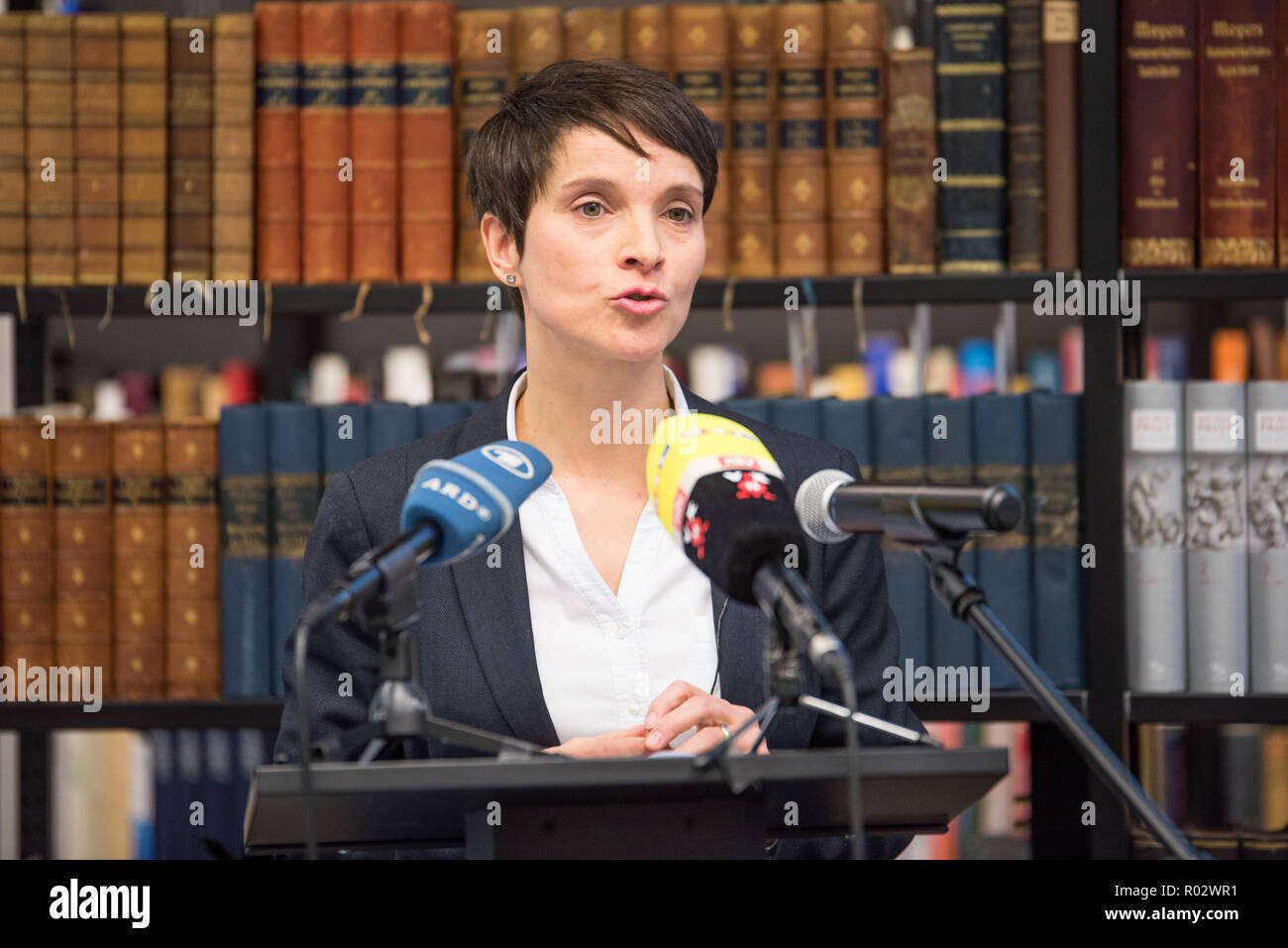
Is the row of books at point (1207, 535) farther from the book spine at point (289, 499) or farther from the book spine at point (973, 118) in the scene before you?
the book spine at point (289, 499)

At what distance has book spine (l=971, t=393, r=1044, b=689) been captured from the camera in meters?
2.07

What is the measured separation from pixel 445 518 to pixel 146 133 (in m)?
1.49

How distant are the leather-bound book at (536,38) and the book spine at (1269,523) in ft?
3.82

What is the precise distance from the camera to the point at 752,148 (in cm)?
212

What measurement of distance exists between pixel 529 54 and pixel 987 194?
28.9 inches

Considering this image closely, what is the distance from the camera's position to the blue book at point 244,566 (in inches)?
82.6

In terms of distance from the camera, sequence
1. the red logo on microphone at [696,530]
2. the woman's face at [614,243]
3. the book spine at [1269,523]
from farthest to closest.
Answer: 1. the book spine at [1269,523]
2. the woman's face at [614,243]
3. the red logo on microphone at [696,530]

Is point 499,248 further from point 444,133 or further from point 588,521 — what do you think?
point 444,133

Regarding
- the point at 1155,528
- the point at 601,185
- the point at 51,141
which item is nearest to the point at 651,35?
the point at 601,185

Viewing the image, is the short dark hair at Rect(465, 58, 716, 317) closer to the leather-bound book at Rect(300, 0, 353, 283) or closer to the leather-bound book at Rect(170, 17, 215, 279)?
the leather-bound book at Rect(300, 0, 353, 283)

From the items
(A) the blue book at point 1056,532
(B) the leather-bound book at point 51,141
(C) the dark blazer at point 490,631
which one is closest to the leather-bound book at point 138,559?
(B) the leather-bound book at point 51,141
